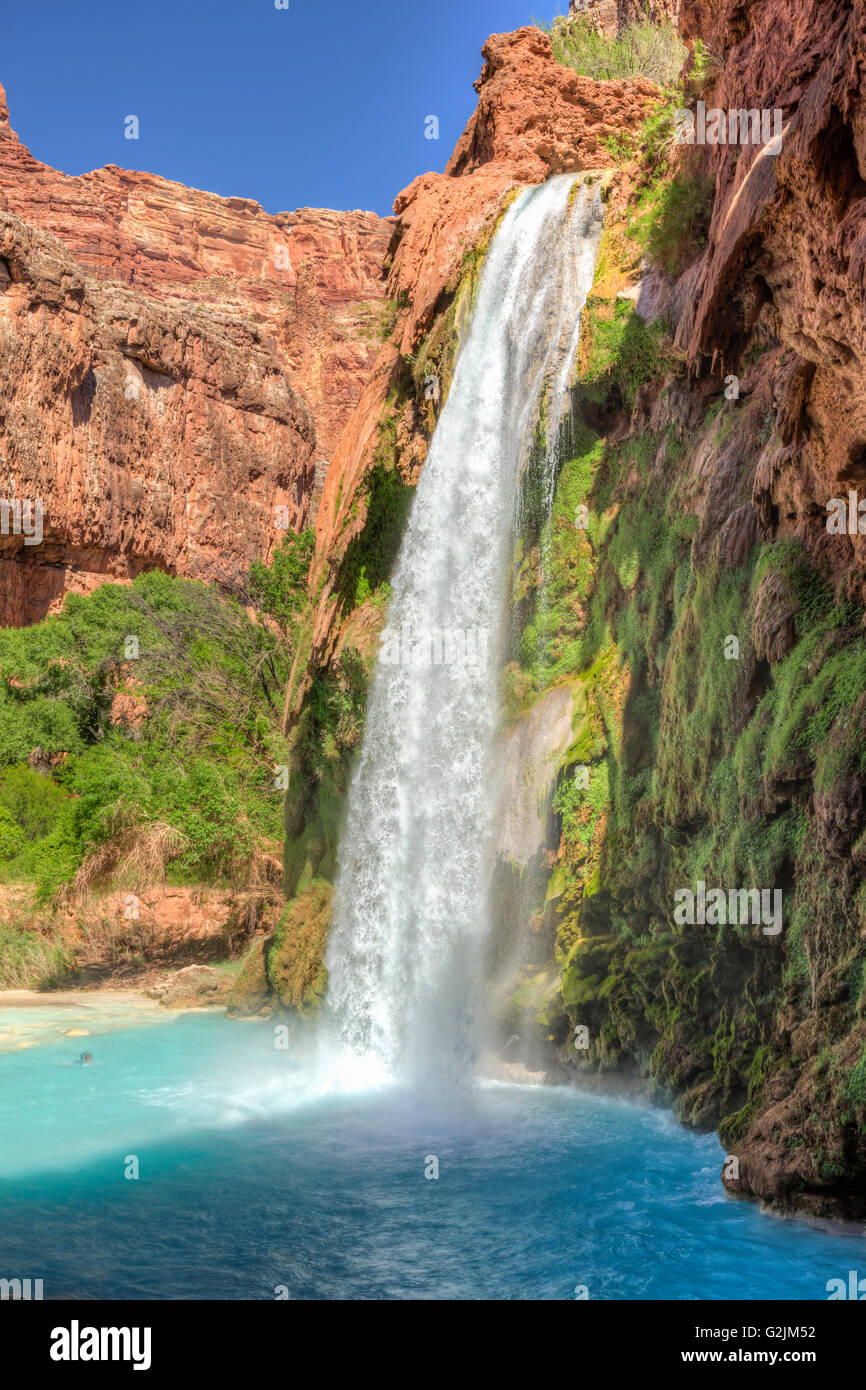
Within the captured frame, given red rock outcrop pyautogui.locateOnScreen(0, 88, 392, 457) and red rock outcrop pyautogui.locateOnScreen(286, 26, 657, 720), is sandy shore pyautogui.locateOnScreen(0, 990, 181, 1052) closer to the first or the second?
red rock outcrop pyautogui.locateOnScreen(286, 26, 657, 720)

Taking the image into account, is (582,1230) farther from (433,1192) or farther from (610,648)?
(610,648)

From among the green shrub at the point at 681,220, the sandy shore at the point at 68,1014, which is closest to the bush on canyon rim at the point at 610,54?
the green shrub at the point at 681,220

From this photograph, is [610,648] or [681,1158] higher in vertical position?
[610,648]

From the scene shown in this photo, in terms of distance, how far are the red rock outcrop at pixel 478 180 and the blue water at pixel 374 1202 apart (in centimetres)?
849

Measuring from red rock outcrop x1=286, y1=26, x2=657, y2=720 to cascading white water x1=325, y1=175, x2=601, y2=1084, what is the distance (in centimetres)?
165

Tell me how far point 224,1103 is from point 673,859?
5.79m

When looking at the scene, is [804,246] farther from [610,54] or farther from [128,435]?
[128,435]

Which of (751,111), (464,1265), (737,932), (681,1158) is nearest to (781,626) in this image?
(737,932)

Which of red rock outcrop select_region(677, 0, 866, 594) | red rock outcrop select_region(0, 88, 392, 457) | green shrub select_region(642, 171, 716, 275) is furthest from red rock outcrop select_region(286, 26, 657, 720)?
red rock outcrop select_region(0, 88, 392, 457)

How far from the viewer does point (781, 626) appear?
28.7ft

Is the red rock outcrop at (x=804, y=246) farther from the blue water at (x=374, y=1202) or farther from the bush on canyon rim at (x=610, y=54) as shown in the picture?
the bush on canyon rim at (x=610, y=54)

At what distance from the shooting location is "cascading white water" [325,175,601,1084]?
13.8 meters

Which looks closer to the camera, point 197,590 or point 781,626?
point 781,626

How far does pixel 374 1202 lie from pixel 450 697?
7537 mm
